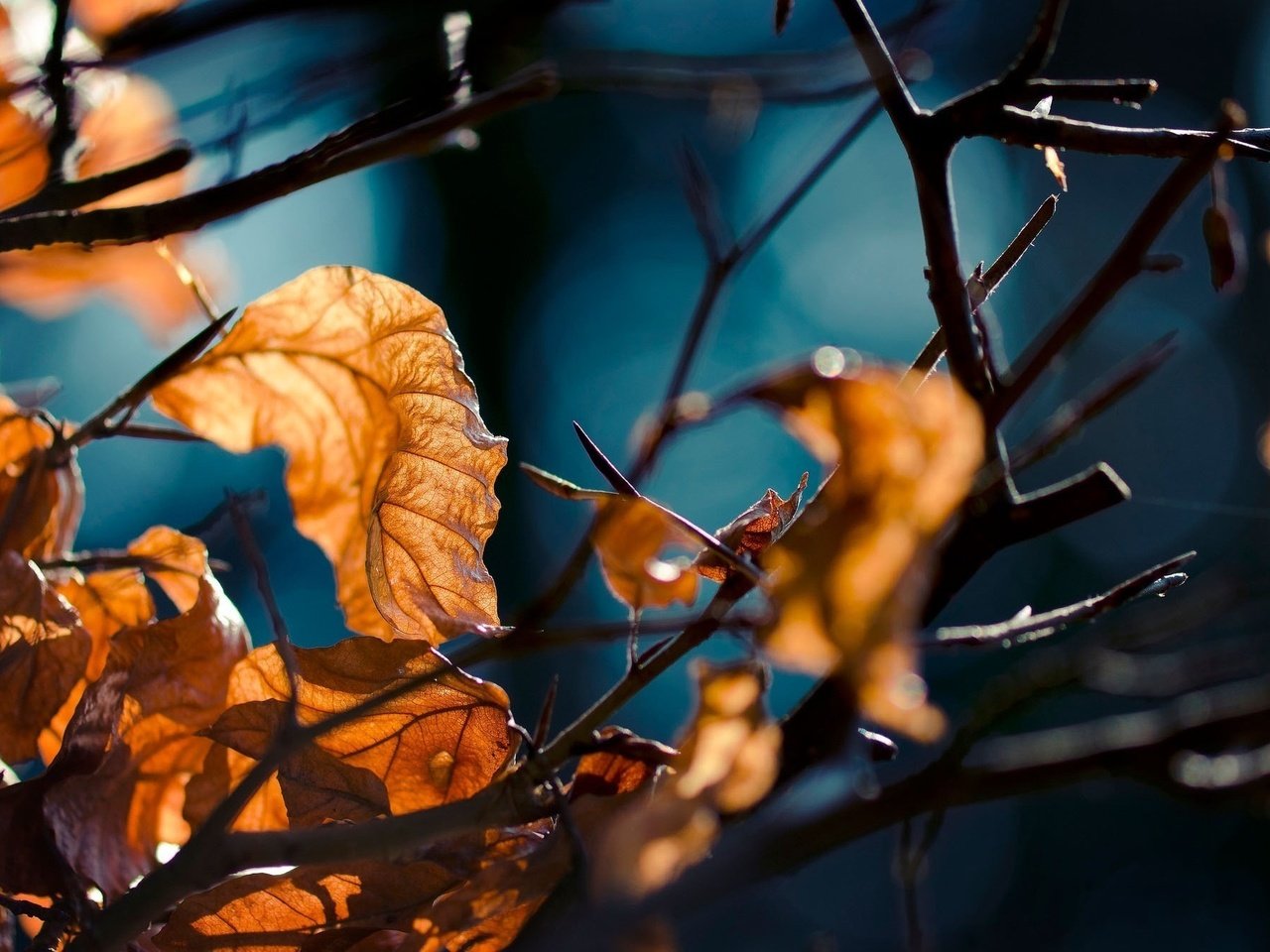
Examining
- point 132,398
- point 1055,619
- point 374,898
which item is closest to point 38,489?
point 132,398

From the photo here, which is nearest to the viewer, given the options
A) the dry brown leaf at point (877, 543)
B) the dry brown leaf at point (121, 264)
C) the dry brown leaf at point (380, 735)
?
the dry brown leaf at point (877, 543)

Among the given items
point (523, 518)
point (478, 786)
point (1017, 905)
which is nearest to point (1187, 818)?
point (1017, 905)

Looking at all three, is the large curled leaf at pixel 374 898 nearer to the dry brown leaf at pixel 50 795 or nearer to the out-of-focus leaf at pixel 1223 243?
the dry brown leaf at pixel 50 795

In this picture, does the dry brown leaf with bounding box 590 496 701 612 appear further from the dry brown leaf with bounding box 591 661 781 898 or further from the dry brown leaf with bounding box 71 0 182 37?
the dry brown leaf with bounding box 71 0 182 37

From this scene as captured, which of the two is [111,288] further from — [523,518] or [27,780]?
[523,518]

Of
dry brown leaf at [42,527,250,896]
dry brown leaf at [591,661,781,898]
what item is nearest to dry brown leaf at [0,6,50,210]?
dry brown leaf at [42,527,250,896]

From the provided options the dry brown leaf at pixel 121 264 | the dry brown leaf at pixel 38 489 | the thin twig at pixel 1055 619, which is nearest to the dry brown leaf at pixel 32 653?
the dry brown leaf at pixel 38 489
